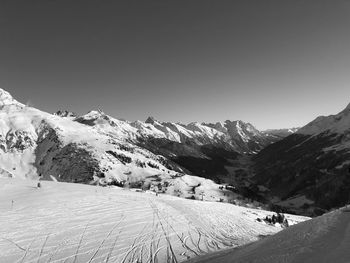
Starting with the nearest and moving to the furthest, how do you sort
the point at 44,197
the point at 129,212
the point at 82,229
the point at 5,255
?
the point at 5,255 → the point at 82,229 → the point at 129,212 → the point at 44,197

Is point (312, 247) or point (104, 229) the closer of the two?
point (312, 247)

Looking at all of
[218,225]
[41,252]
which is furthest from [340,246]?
[218,225]

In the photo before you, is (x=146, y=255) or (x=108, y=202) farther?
(x=108, y=202)

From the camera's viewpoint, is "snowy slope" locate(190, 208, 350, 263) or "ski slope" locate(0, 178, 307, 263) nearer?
"snowy slope" locate(190, 208, 350, 263)

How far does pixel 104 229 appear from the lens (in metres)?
30.2

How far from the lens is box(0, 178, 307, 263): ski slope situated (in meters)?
24.3

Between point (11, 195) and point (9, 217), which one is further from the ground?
point (11, 195)

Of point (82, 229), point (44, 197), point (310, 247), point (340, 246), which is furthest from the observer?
point (44, 197)

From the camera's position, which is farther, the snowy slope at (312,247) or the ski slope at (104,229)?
the ski slope at (104,229)

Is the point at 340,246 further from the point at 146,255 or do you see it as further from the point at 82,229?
the point at 82,229

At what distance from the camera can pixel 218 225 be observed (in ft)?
128

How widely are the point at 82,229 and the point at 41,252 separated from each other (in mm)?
6032

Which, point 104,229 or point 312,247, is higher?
point 104,229

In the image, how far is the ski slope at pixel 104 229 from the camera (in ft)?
79.8
